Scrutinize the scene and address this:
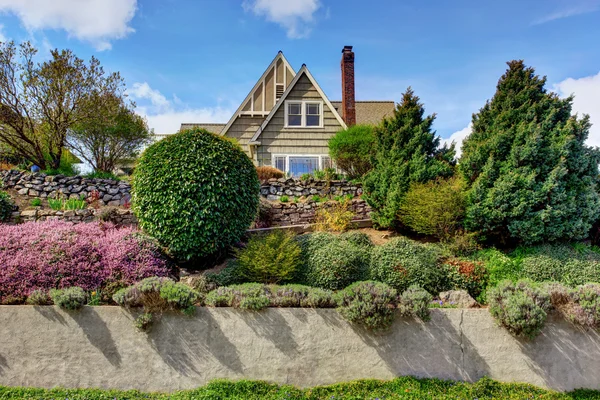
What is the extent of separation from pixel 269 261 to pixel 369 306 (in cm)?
208

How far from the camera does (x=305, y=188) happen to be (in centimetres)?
1223

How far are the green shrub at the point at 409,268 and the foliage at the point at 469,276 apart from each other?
0.14 metres

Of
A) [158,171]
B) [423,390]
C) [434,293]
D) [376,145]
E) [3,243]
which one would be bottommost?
[423,390]

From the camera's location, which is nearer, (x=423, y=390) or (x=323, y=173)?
(x=423, y=390)

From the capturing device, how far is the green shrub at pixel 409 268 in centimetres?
634

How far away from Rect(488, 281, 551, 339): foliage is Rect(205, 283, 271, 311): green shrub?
10.1 ft

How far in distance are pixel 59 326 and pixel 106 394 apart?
3.66ft

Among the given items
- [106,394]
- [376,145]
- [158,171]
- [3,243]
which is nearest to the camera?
[106,394]

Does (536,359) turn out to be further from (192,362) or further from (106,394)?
(106,394)

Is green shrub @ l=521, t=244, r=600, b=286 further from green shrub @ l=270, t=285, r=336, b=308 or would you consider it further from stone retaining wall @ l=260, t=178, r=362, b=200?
stone retaining wall @ l=260, t=178, r=362, b=200

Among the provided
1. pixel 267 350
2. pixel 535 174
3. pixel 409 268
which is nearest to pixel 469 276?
pixel 409 268

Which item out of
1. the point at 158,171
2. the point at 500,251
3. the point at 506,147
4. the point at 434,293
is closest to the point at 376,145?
the point at 506,147

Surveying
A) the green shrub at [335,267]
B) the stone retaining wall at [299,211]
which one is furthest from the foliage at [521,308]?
the stone retaining wall at [299,211]

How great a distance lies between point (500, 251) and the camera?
754 centimetres
